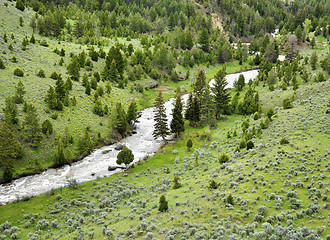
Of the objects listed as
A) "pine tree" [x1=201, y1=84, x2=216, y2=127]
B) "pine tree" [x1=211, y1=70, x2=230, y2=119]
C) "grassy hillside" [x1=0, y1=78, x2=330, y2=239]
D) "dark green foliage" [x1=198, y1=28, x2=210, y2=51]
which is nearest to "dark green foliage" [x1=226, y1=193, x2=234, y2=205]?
"grassy hillside" [x1=0, y1=78, x2=330, y2=239]

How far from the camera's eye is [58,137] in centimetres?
5141

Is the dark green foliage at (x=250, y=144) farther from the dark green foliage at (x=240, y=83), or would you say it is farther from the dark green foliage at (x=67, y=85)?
the dark green foliage at (x=240, y=83)

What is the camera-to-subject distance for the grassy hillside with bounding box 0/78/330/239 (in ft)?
77.5

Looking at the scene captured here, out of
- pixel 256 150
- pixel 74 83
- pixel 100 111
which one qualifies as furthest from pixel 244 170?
pixel 74 83

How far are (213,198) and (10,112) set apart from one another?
141 feet

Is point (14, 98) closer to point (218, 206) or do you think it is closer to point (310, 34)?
point (218, 206)

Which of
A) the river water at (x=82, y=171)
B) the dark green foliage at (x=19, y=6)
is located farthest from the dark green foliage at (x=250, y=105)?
the dark green foliage at (x=19, y=6)

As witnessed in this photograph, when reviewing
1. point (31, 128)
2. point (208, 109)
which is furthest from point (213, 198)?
point (208, 109)

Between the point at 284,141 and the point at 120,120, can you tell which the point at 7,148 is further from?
the point at 284,141

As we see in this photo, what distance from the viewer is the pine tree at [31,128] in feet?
157

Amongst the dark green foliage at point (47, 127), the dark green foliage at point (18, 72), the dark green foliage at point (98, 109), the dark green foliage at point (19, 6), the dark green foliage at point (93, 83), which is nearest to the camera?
the dark green foliage at point (47, 127)

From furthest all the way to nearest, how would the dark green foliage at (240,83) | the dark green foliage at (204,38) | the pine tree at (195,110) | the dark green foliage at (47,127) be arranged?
1. the dark green foliage at (204,38)
2. the dark green foliage at (240,83)
3. the pine tree at (195,110)
4. the dark green foliage at (47,127)

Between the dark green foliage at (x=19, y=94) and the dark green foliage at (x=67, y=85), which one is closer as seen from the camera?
the dark green foliage at (x=19, y=94)

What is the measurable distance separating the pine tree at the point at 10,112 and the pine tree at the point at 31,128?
2.31m
